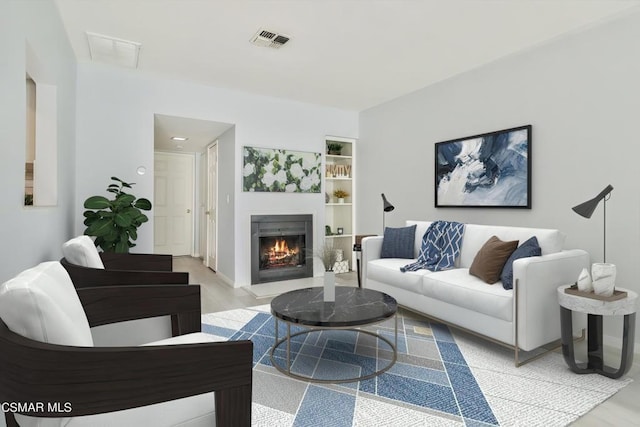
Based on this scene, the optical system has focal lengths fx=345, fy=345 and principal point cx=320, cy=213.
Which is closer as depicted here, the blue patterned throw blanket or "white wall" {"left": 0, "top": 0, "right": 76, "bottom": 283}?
"white wall" {"left": 0, "top": 0, "right": 76, "bottom": 283}

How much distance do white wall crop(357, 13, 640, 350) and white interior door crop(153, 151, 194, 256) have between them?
5.22 m

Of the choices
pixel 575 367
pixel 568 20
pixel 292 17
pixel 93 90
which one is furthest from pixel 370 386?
pixel 93 90

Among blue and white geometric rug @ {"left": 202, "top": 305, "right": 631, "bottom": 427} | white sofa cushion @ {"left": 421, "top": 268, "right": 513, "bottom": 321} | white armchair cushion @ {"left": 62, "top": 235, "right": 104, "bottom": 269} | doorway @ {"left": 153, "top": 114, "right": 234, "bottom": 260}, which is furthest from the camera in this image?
doorway @ {"left": 153, "top": 114, "right": 234, "bottom": 260}

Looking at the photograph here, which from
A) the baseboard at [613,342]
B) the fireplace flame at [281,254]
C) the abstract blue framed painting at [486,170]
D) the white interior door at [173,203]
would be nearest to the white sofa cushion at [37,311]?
the baseboard at [613,342]

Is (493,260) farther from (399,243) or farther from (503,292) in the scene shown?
(399,243)

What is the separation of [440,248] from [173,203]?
589 cm

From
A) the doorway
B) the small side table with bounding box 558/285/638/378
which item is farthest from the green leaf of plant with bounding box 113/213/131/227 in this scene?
the small side table with bounding box 558/285/638/378

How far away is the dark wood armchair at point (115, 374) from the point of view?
834 millimetres

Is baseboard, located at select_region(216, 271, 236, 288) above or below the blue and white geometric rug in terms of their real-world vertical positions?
above

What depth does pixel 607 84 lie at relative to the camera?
283 cm

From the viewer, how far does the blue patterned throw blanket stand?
3.32 meters

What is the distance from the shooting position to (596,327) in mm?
2283

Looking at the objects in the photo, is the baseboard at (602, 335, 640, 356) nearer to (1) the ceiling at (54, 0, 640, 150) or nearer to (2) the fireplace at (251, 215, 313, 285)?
(1) the ceiling at (54, 0, 640, 150)

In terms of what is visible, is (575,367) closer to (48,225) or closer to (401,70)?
(401,70)
